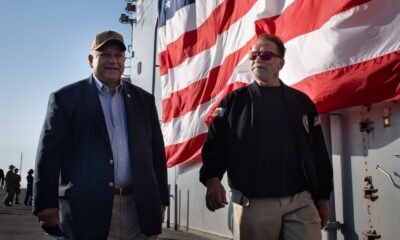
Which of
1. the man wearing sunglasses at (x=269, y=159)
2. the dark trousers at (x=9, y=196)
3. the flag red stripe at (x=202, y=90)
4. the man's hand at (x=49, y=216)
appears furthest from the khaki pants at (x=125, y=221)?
the dark trousers at (x=9, y=196)

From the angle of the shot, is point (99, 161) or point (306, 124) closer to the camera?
point (99, 161)

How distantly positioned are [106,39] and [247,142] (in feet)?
3.14

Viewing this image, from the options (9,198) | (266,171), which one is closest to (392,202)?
(266,171)

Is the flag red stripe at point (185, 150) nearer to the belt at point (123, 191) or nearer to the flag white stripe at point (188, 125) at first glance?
the flag white stripe at point (188, 125)

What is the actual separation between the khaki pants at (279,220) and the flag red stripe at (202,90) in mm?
2751

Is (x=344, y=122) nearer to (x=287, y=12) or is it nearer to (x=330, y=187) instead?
(x=287, y=12)

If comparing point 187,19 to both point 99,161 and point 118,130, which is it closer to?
point 118,130

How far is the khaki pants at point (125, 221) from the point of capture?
2.33 meters

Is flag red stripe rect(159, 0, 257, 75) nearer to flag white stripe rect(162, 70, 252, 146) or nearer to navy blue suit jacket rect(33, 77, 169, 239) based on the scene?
flag white stripe rect(162, 70, 252, 146)

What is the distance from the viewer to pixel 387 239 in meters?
3.38

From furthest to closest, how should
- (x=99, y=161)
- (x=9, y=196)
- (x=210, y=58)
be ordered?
(x=9, y=196) < (x=210, y=58) < (x=99, y=161)

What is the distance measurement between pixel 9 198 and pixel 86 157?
1414 centimetres

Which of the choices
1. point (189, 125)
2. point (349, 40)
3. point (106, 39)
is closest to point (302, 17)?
point (349, 40)

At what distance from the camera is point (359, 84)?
3.24 meters
